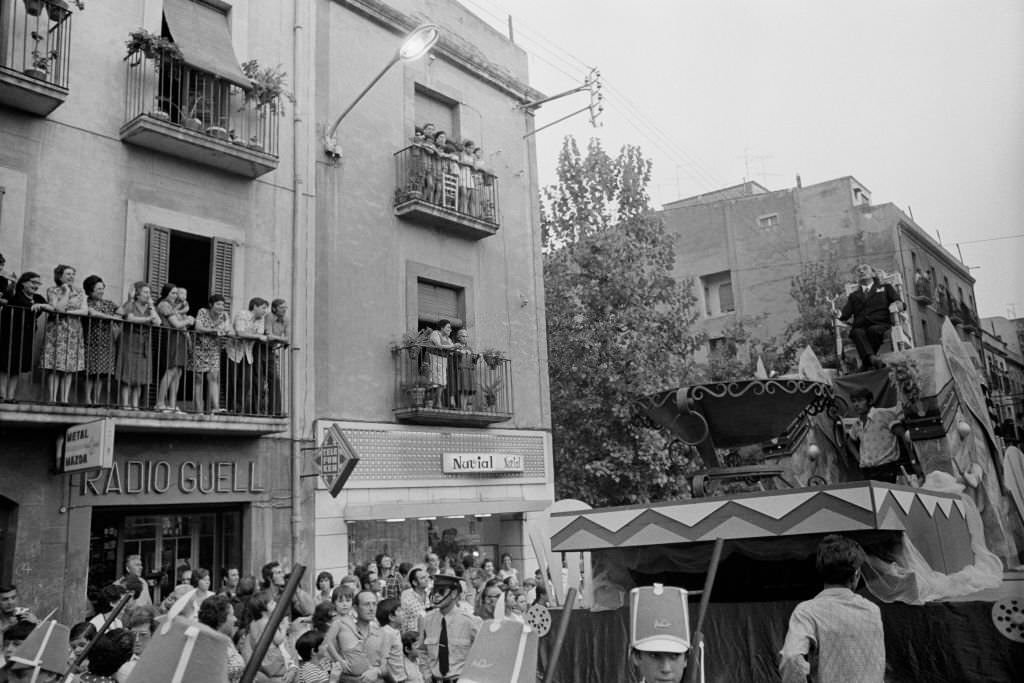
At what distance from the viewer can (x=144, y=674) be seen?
2.82m

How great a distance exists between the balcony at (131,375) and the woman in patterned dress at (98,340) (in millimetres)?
13

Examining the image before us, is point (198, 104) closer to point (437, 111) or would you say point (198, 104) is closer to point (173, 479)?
point (173, 479)

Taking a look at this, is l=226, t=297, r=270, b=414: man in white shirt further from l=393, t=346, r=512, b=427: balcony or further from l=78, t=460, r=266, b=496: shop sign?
l=393, t=346, r=512, b=427: balcony

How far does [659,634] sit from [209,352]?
9.85 metres

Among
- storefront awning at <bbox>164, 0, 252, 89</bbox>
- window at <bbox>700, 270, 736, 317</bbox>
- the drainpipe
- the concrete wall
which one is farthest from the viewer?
window at <bbox>700, 270, 736, 317</bbox>

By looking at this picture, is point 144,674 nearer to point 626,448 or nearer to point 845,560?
point 845,560

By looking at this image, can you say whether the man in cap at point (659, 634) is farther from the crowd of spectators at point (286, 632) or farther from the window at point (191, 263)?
the window at point (191, 263)

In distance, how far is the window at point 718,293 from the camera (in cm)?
3725

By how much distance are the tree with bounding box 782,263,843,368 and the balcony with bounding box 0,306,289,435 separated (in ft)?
63.9

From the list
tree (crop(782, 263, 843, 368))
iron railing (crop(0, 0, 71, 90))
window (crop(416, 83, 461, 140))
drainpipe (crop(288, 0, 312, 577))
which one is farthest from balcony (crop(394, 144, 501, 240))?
tree (crop(782, 263, 843, 368))

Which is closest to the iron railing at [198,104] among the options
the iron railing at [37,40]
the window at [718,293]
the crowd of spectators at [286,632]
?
the iron railing at [37,40]

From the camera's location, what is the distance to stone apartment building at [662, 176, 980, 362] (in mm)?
33344

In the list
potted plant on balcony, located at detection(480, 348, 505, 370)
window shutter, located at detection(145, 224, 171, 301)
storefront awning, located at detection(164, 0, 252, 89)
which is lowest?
potted plant on balcony, located at detection(480, 348, 505, 370)

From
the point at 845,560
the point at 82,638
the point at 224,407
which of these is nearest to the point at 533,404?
the point at 224,407
